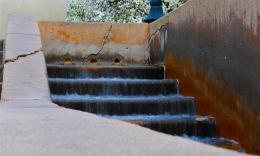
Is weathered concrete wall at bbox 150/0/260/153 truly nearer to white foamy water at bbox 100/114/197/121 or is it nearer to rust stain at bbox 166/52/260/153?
rust stain at bbox 166/52/260/153

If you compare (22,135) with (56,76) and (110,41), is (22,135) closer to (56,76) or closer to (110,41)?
(56,76)

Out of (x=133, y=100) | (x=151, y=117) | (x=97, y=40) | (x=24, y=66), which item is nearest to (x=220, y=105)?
(x=151, y=117)

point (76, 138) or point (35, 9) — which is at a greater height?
point (35, 9)

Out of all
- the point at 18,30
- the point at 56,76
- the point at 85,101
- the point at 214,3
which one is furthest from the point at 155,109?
the point at 18,30

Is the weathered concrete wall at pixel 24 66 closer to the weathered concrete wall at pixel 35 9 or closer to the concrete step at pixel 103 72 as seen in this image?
the concrete step at pixel 103 72

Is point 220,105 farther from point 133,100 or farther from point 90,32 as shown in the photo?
point 90,32

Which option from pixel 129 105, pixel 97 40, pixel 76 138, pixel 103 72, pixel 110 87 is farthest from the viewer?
pixel 97 40

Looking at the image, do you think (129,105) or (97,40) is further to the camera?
(97,40)

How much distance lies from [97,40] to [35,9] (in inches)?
82.2

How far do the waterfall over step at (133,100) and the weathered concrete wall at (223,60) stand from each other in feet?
0.53

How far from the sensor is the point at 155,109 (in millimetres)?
5516

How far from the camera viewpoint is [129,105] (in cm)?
547

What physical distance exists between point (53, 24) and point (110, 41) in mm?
934

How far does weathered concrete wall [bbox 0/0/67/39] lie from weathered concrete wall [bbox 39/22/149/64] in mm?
1685
